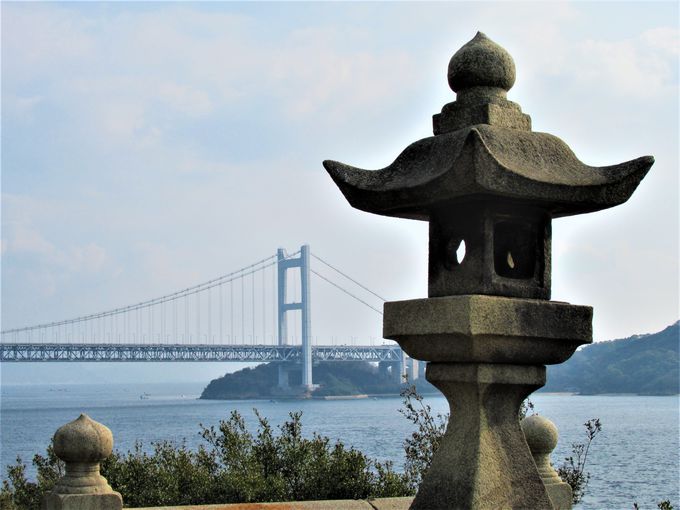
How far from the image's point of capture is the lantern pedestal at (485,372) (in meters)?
4.09

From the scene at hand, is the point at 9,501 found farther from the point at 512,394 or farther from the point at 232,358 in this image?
the point at 232,358

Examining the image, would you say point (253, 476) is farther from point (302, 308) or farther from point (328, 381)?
point (328, 381)

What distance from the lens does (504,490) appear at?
13.6ft

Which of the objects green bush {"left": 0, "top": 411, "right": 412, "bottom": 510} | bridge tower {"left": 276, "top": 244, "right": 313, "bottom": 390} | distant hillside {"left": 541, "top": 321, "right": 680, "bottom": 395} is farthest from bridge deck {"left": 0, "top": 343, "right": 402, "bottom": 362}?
green bush {"left": 0, "top": 411, "right": 412, "bottom": 510}

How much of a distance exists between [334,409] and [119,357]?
16361mm

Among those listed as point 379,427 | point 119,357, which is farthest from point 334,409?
point 379,427

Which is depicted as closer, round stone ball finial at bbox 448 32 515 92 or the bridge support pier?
round stone ball finial at bbox 448 32 515 92

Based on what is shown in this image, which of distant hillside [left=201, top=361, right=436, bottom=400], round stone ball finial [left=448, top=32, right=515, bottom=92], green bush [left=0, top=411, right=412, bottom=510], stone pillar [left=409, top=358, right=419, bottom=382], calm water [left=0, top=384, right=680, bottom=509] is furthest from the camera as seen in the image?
distant hillside [left=201, top=361, right=436, bottom=400]

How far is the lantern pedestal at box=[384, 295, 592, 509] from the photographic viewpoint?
13.4ft

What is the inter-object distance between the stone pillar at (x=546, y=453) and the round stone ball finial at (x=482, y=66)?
2557mm

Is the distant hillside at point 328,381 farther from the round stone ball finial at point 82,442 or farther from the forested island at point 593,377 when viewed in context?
the round stone ball finial at point 82,442

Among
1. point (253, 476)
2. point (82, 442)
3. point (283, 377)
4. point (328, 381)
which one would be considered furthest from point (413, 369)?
point (82, 442)

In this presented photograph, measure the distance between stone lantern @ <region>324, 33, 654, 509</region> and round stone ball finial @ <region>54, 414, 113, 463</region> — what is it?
6.96ft

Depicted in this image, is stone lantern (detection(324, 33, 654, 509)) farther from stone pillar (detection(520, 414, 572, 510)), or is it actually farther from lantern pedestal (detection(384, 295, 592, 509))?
stone pillar (detection(520, 414, 572, 510))
